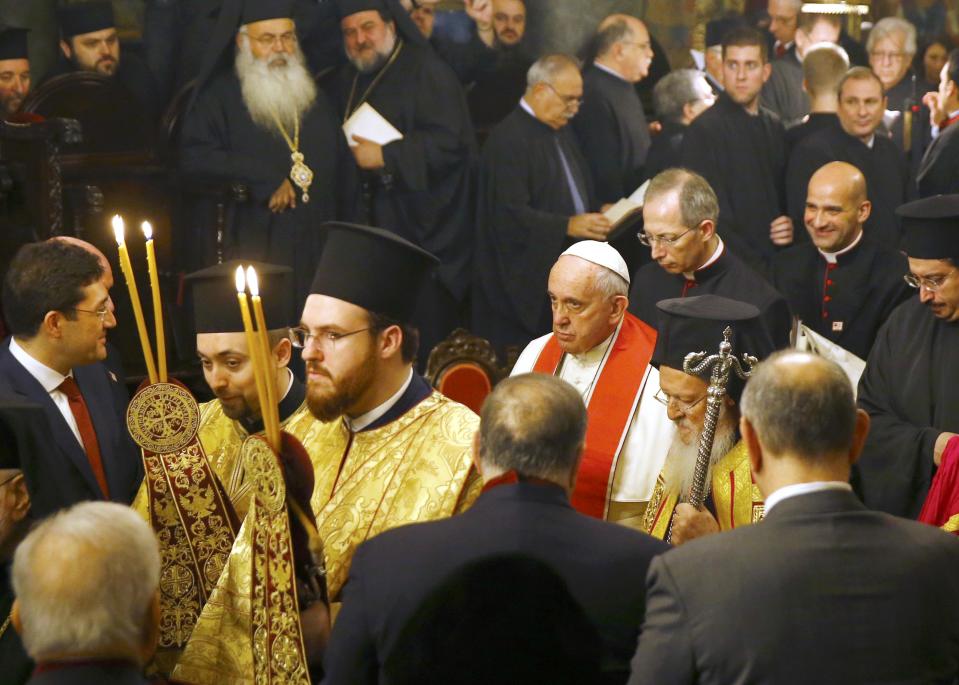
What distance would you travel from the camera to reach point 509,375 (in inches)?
195

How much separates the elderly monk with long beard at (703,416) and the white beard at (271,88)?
4652 mm

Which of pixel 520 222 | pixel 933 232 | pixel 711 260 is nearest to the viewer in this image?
pixel 933 232

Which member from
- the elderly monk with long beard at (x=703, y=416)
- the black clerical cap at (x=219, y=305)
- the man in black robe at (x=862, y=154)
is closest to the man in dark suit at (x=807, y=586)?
the elderly monk with long beard at (x=703, y=416)

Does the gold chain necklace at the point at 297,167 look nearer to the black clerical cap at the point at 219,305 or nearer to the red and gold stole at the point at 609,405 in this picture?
the red and gold stole at the point at 609,405

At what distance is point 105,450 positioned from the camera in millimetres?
4750

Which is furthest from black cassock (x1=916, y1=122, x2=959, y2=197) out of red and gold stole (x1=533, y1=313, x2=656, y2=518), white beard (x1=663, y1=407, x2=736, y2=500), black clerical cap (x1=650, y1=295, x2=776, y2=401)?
white beard (x1=663, y1=407, x2=736, y2=500)

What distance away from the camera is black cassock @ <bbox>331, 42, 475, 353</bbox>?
884cm

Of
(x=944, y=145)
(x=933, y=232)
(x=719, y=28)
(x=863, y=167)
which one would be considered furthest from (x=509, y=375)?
(x=944, y=145)

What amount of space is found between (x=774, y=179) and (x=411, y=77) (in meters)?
2.58

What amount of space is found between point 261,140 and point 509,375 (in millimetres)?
4100

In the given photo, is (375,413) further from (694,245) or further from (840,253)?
(840,253)

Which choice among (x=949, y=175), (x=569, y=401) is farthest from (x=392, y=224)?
(x=569, y=401)

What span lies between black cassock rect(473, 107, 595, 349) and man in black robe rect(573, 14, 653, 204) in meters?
0.20

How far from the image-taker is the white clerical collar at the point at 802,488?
2.70m
